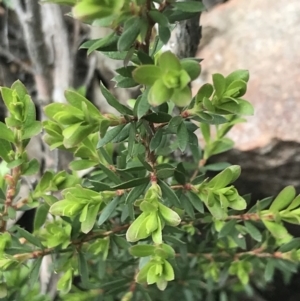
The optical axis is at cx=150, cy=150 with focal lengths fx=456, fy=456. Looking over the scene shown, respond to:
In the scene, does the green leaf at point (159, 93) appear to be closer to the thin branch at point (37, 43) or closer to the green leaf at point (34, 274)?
the green leaf at point (34, 274)

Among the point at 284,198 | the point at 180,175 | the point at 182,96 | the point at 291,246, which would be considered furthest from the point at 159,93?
the point at 291,246

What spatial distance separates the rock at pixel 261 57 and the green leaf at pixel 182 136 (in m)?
0.60

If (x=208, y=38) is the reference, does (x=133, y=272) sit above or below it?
below

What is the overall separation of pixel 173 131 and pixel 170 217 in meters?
0.10

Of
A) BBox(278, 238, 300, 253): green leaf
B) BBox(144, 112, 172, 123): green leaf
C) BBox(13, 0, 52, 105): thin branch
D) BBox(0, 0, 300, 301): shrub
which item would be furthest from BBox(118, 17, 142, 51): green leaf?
BBox(13, 0, 52, 105): thin branch

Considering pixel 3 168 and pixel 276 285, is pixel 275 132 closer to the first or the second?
pixel 276 285

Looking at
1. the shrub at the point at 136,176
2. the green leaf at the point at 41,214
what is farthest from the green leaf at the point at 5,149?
the green leaf at the point at 41,214

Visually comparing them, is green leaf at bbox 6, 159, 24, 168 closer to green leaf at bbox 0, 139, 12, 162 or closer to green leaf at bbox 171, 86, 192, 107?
green leaf at bbox 0, 139, 12, 162

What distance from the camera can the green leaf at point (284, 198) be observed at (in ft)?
2.17

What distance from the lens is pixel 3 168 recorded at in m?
0.76

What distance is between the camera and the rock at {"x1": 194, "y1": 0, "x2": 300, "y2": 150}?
1.11m

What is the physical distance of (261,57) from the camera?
4.00 feet

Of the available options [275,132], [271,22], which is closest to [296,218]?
[275,132]

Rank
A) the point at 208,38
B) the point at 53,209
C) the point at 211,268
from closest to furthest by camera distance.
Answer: the point at 53,209 < the point at 211,268 < the point at 208,38
